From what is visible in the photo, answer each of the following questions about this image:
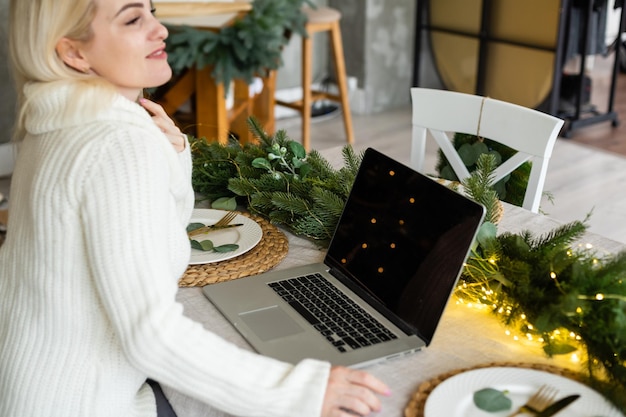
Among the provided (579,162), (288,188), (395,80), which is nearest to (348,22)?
(395,80)

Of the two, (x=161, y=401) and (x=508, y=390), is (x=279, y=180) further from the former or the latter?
(x=508, y=390)

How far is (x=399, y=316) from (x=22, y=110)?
0.60 meters

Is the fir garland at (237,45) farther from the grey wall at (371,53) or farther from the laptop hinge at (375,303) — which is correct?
the laptop hinge at (375,303)

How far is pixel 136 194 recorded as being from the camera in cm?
98

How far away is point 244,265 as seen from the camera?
135 cm

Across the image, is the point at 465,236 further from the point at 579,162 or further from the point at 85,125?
the point at 579,162

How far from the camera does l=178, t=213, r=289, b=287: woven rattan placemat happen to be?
1.30m

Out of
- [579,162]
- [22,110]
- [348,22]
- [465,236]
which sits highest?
[22,110]

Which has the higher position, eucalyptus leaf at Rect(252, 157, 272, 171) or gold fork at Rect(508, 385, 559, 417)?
eucalyptus leaf at Rect(252, 157, 272, 171)

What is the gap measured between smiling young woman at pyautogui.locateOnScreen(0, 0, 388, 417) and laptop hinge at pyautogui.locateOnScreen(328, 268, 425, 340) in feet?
0.55

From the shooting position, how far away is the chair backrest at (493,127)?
1751mm

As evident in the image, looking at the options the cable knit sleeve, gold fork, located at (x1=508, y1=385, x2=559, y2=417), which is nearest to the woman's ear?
the cable knit sleeve

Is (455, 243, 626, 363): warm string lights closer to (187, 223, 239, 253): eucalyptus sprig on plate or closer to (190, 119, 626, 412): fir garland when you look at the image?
(190, 119, 626, 412): fir garland

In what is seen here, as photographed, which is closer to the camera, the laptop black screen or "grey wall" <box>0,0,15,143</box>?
the laptop black screen
